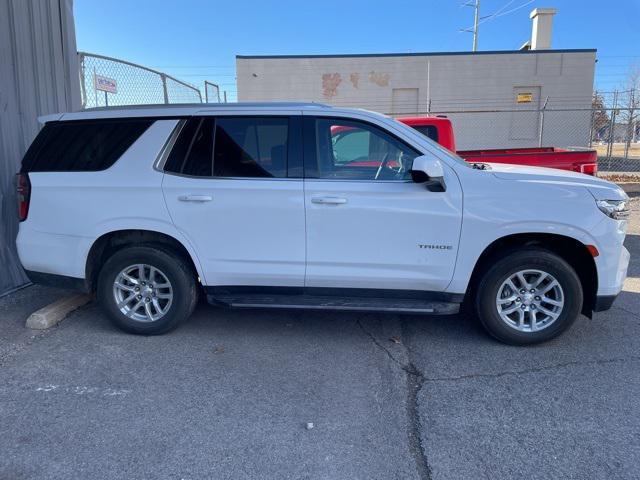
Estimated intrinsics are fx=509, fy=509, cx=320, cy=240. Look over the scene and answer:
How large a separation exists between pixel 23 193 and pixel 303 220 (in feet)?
8.16

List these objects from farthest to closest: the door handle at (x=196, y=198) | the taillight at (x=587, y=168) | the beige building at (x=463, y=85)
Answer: the beige building at (x=463, y=85)
the taillight at (x=587, y=168)
the door handle at (x=196, y=198)

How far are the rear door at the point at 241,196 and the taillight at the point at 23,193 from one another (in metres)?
1.26

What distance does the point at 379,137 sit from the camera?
4.25 meters

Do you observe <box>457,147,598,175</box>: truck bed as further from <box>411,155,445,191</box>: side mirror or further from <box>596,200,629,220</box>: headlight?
<box>411,155,445,191</box>: side mirror

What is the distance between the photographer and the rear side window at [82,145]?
436cm

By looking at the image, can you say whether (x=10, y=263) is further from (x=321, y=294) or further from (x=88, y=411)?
(x=321, y=294)

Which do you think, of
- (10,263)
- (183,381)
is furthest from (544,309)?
(10,263)

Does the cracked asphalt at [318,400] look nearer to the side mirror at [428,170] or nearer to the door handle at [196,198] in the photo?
the door handle at [196,198]

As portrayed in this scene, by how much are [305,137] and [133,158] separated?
1.47m

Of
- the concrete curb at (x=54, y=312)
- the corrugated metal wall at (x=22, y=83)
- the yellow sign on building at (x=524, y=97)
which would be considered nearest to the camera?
the concrete curb at (x=54, y=312)

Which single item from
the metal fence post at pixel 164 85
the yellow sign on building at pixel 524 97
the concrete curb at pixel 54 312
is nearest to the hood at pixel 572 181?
the concrete curb at pixel 54 312

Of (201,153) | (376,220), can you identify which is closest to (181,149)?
(201,153)

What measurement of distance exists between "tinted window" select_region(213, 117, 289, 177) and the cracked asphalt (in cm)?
146

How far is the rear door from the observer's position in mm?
4141
